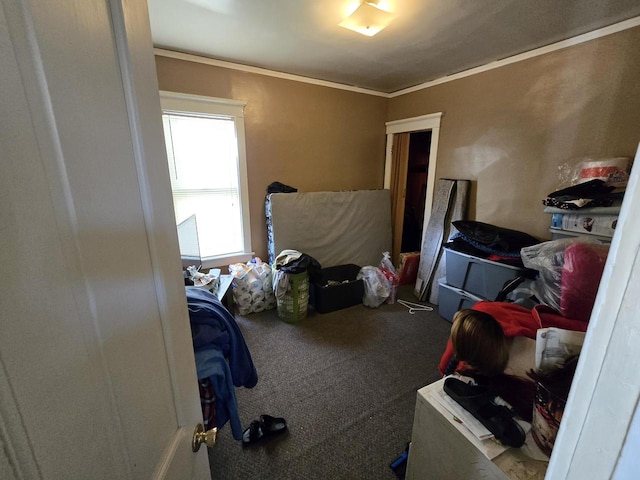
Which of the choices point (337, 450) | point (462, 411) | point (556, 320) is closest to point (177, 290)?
point (462, 411)

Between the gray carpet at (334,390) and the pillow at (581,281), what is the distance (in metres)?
1.03

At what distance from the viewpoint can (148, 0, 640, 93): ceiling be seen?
1.68 m

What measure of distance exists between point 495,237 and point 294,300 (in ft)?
6.42

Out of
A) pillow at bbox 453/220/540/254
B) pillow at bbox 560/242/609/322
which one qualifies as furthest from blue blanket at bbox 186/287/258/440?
pillow at bbox 453/220/540/254

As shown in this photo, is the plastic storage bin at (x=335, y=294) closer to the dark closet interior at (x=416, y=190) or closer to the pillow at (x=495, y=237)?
the pillow at (x=495, y=237)

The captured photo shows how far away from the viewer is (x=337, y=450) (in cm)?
146

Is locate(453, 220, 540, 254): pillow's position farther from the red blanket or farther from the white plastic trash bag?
the red blanket

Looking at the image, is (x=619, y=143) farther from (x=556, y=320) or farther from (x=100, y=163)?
(x=100, y=163)

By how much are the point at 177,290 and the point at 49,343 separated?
32 cm

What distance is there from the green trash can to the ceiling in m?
2.07

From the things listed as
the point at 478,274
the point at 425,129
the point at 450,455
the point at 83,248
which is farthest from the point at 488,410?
the point at 425,129

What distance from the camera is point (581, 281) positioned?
A: 4.42 feet

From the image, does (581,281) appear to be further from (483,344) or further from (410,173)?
(410,173)

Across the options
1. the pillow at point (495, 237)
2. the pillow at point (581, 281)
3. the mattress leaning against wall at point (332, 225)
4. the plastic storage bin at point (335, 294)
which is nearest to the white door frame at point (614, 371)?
the pillow at point (581, 281)
